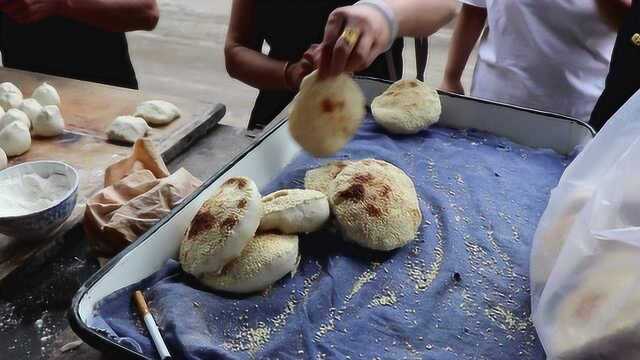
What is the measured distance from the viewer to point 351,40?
2.84ft

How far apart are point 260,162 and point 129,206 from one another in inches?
8.2

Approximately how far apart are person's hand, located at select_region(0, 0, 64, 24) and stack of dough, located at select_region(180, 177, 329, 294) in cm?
83

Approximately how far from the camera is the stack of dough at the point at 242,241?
69 cm

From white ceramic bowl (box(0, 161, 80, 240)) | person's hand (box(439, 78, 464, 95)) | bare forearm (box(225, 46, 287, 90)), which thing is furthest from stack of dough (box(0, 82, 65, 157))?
person's hand (box(439, 78, 464, 95))

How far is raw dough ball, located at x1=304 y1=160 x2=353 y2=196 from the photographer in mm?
857

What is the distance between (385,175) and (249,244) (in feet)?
0.74

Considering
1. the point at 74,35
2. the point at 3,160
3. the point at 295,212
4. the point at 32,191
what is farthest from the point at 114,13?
the point at 295,212

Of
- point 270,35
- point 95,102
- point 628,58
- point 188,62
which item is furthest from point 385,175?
point 188,62

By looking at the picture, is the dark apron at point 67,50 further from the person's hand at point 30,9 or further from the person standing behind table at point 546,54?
the person standing behind table at point 546,54

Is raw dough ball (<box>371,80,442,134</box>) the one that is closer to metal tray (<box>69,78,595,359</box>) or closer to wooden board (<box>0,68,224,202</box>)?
metal tray (<box>69,78,595,359</box>)

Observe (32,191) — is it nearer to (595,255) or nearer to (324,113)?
(324,113)

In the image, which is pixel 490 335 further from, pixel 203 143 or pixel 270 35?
pixel 270 35

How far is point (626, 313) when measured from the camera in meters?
Answer: 0.53

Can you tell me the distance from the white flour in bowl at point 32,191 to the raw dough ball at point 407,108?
0.53 m
